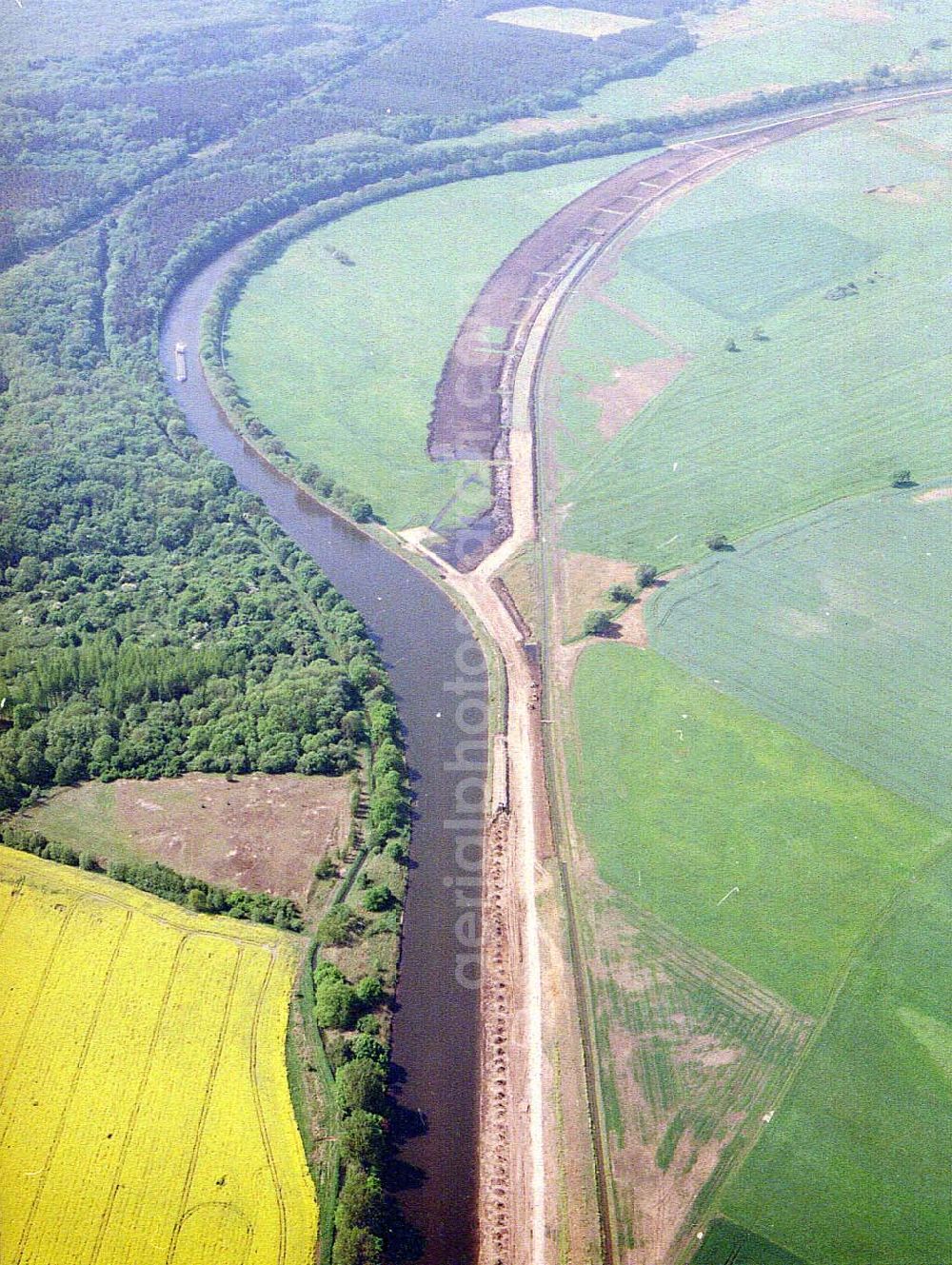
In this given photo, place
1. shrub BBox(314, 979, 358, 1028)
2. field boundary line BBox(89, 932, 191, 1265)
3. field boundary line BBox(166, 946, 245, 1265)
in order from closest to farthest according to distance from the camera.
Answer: field boundary line BBox(89, 932, 191, 1265) < field boundary line BBox(166, 946, 245, 1265) < shrub BBox(314, 979, 358, 1028)

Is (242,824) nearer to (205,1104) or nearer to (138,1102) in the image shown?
(205,1104)

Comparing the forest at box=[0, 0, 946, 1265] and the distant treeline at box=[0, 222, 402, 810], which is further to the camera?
the distant treeline at box=[0, 222, 402, 810]

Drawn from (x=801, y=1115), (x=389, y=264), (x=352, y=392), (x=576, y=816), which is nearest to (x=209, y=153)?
(x=389, y=264)

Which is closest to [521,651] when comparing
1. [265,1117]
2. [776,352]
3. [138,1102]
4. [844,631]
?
[844,631]

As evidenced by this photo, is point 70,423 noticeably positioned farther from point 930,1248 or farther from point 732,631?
point 930,1248

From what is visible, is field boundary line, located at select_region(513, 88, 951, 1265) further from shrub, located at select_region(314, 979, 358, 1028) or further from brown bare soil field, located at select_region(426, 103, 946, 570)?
shrub, located at select_region(314, 979, 358, 1028)

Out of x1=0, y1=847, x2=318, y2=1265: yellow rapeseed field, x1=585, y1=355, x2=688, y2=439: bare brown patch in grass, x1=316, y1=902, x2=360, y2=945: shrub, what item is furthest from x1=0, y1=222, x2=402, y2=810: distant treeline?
x1=585, y1=355, x2=688, y2=439: bare brown patch in grass

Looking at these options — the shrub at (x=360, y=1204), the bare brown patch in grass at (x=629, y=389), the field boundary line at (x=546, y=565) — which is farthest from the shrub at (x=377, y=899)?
the bare brown patch in grass at (x=629, y=389)
